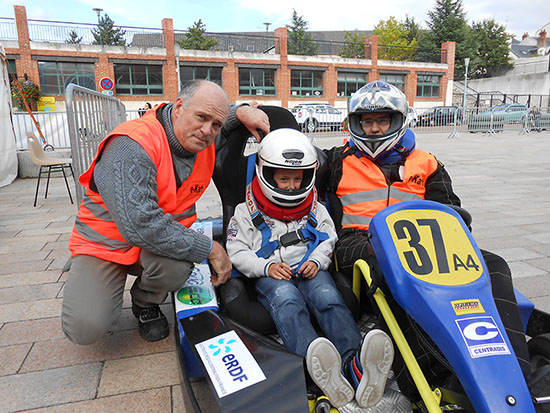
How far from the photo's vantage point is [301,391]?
148cm

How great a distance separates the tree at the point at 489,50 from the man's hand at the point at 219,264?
5121 centimetres

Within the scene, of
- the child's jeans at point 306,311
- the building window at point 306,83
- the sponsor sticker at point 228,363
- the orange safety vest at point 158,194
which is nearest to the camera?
the sponsor sticker at point 228,363

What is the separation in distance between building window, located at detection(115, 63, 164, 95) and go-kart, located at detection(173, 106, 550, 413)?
29.7 metres

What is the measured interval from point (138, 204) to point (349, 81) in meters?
35.5

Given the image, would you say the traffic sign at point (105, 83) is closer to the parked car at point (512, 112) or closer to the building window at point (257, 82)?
the building window at point (257, 82)

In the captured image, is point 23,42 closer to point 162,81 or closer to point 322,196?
point 162,81

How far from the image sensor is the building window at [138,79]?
28609 mm

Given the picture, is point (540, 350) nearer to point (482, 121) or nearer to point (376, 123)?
point (376, 123)

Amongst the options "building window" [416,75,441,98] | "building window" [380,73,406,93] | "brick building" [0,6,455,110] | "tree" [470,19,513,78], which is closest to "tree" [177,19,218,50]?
"brick building" [0,6,455,110]

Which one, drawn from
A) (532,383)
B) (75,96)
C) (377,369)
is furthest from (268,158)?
(75,96)

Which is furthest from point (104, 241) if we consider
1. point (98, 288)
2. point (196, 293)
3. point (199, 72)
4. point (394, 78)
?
point (394, 78)

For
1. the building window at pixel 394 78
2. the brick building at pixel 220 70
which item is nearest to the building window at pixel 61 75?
the brick building at pixel 220 70

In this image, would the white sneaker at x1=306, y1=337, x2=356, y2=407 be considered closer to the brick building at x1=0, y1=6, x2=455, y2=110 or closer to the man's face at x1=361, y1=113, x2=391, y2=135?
the man's face at x1=361, y1=113, x2=391, y2=135

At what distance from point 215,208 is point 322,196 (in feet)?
12.3
